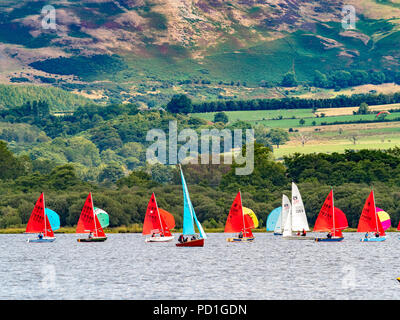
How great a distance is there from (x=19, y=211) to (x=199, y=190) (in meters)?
40.5

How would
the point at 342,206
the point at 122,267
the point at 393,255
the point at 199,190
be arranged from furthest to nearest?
1. the point at 199,190
2. the point at 342,206
3. the point at 393,255
4. the point at 122,267

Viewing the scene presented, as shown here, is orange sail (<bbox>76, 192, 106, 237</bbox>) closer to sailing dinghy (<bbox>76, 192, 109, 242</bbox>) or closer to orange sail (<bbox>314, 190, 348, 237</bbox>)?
sailing dinghy (<bbox>76, 192, 109, 242</bbox>)

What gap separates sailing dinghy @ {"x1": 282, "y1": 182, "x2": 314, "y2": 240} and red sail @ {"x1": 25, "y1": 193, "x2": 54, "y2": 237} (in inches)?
1277

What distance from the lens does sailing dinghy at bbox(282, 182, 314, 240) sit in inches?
4894

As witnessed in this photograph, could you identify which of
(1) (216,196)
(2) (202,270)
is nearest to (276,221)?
(1) (216,196)

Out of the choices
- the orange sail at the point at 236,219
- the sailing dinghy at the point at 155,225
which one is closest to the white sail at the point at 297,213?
the orange sail at the point at 236,219

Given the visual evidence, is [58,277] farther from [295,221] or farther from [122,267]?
[295,221]

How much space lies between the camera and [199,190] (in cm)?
19150

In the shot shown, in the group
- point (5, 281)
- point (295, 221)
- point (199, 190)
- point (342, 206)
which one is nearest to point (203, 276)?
point (5, 281)

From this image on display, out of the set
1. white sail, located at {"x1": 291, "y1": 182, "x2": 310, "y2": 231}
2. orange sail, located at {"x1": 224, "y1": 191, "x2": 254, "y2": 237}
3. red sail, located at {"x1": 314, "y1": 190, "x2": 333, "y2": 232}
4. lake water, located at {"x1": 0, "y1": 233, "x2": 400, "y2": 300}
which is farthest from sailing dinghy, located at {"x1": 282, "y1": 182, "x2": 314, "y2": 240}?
orange sail, located at {"x1": 224, "y1": 191, "x2": 254, "y2": 237}

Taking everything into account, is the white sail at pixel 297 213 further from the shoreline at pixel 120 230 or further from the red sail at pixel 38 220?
the shoreline at pixel 120 230

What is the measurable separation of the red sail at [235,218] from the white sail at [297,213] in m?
7.25

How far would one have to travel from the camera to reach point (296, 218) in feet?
413

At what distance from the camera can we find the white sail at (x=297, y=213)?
124188 millimetres
